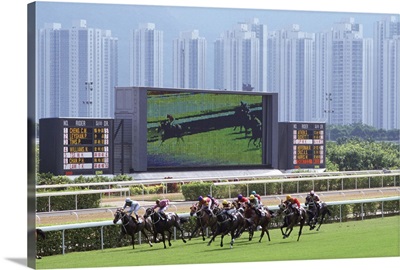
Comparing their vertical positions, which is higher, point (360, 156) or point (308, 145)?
point (308, 145)

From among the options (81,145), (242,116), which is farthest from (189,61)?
(81,145)

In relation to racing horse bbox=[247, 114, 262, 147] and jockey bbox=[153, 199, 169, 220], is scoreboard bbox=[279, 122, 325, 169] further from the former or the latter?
jockey bbox=[153, 199, 169, 220]

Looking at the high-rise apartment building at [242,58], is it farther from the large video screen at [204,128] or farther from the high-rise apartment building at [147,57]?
the high-rise apartment building at [147,57]

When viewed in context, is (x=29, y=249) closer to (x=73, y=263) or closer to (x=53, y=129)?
(x=73, y=263)

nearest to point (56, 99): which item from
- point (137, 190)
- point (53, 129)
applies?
point (53, 129)

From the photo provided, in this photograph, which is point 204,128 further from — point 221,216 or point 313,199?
point 221,216

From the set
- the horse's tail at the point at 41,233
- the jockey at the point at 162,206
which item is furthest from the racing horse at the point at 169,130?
the horse's tail at the point at 41,233
